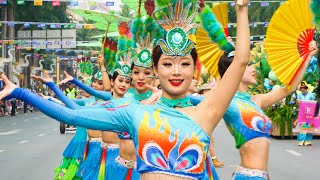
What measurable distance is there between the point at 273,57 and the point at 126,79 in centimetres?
278

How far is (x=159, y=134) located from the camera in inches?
156

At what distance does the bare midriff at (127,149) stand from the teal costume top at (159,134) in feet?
10.1

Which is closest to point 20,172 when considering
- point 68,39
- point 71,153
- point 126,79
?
point 71,153

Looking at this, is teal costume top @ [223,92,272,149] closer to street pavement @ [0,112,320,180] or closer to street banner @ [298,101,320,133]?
street pavement @ [0,112,320,180]

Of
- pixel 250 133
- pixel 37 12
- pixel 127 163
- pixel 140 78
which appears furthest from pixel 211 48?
pixel 37 12

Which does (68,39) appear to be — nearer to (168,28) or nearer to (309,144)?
(309,144)

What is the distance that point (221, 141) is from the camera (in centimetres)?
1995

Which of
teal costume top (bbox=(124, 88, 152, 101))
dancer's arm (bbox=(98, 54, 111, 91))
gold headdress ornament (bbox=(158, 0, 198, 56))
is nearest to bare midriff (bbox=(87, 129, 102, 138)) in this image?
dancer's arm (bbox=(98, 54, 111, 91))

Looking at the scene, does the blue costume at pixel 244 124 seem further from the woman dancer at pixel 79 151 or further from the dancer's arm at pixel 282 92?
the woman dancer at pixel 79 151

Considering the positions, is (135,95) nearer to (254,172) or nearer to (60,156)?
(254,172)

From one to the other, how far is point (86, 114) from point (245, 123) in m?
2.21

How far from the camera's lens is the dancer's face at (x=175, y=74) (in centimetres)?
409

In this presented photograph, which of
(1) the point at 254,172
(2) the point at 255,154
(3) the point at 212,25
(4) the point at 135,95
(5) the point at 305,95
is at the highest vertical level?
(3) the point at 212,25

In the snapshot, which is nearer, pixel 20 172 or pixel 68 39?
pixel 20 172
